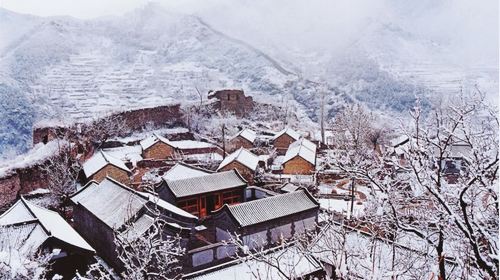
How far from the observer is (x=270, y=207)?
16.2 m

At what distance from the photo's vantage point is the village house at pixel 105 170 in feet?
73.6

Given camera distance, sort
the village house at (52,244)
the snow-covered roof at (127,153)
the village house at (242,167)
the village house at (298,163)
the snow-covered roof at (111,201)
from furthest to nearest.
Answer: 1. the snow-covered roof at (127,153)
2. the village house at (298,163)
3. the village house at (242,167)
4. the snow-covered roof at (111,201)
5. the village house at (52,244)

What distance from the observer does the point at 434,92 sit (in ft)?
199

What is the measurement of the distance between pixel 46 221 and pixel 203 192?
654 cm

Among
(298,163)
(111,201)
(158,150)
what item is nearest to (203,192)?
(111,201)

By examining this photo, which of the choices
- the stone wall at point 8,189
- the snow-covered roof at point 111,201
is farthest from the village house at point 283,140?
the stone wall at point 8,189

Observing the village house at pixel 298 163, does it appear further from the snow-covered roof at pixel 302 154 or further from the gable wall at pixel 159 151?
the gable wall at pixel 159 151

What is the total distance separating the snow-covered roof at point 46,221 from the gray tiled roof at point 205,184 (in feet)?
15.7

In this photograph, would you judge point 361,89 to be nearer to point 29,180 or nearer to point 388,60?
point 388,60

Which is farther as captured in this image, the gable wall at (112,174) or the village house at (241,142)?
the village house at (241,142)

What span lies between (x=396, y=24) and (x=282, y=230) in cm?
8840

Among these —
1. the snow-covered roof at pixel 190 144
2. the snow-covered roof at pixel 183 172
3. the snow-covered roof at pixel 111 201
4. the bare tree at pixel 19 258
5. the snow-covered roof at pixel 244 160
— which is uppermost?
the bare tree at pixel 19 258

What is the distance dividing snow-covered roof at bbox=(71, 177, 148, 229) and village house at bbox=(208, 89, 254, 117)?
85.2 ft

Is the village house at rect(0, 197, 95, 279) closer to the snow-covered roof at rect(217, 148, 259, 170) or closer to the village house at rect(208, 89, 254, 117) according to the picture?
the snow-covered roof at rect(217, 148, 259, 170)
